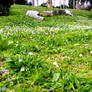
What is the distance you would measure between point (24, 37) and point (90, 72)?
15.8ft

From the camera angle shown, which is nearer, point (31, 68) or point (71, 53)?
point (31, 68)

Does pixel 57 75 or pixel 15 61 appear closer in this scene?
pixel 57 75

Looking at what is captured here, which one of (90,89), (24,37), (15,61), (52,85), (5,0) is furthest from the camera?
(5,0)

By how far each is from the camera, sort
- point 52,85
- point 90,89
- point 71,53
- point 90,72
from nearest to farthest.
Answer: point 90,89 < point 52,85 < point 90,72 < point 71,53

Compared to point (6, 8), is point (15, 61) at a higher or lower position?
lower

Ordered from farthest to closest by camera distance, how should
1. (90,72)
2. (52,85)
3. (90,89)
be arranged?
(90,72) → (52,85) → (90,89)

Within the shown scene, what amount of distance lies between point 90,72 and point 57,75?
89 centimetres

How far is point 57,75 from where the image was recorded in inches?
130

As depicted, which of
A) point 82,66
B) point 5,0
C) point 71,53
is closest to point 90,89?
point 82,66

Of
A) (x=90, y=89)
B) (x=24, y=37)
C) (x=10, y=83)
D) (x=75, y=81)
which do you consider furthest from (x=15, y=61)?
(x=24, y=37)

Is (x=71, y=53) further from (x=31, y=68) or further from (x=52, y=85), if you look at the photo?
(x=52, y=85)

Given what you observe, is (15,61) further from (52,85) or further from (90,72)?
(90,72)

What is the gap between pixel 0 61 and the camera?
428 cm

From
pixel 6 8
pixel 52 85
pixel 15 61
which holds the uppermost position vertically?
pixel 6 8
